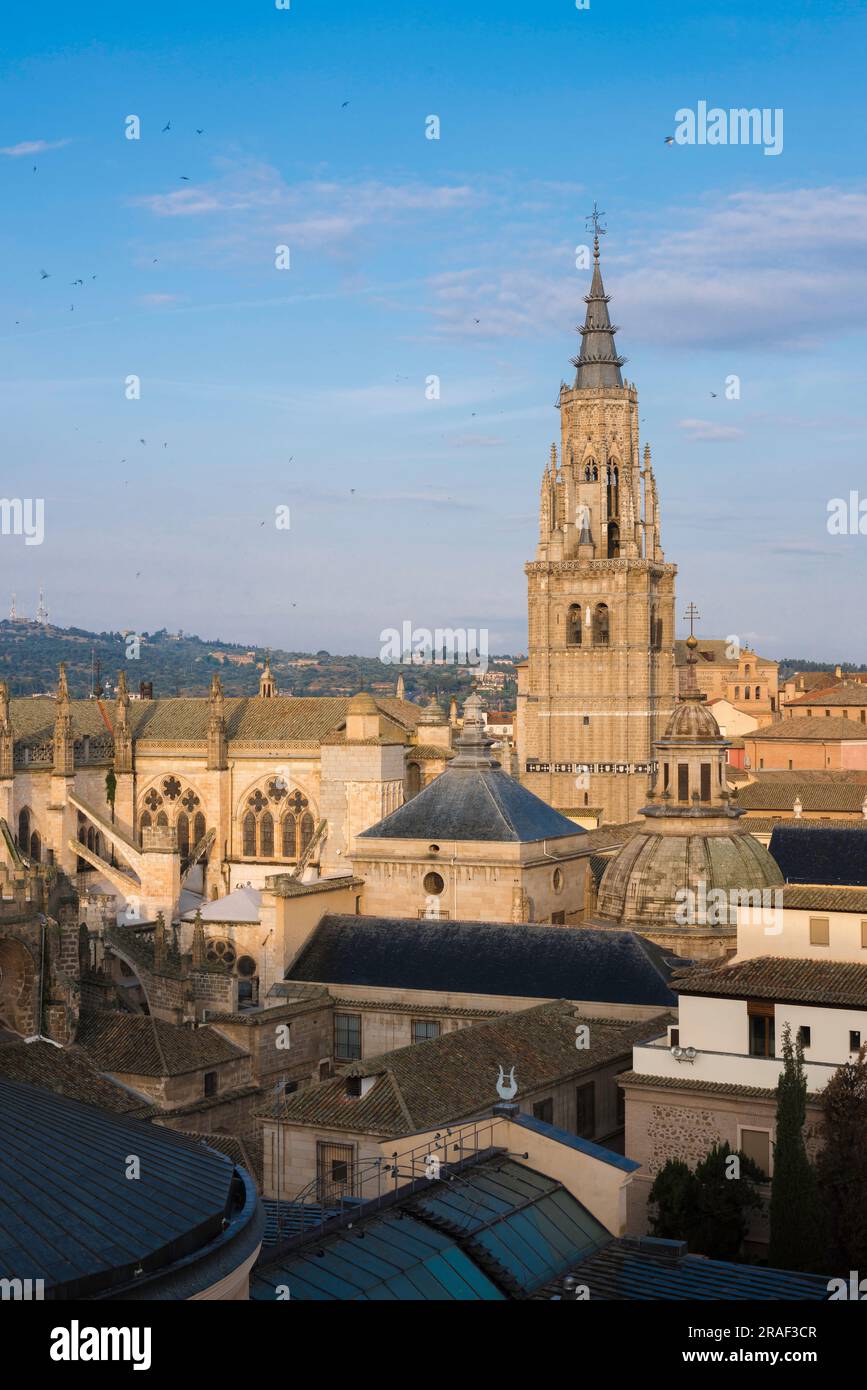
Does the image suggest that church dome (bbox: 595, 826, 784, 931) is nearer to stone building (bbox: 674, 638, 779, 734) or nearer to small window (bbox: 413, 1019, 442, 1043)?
small window (bbox: 413, 1019, 442, 1043)

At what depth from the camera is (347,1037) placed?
42844 mm

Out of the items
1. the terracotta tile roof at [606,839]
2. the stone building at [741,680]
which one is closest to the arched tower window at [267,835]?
the terracotta tile roof at [606,839]

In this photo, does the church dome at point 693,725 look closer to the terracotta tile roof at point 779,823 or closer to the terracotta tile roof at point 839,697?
the terracotta tile roof at point 779,823

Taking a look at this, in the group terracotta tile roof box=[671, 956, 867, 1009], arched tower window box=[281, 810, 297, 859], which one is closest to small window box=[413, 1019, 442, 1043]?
terracotta tile roof box=[671, 956, 867, 1009]

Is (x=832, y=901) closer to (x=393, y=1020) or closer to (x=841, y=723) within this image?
(x=393, y=1020)

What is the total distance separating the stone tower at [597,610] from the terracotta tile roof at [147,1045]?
4979 centimetres

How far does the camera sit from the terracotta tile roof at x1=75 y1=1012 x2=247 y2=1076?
36.9 meters

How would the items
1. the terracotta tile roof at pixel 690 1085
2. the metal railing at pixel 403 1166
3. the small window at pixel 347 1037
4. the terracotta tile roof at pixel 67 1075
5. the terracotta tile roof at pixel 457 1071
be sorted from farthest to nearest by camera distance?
the small window at pixel 347 1037, the terracotta tile roof at pixel 67 1075, the terracotta tile roof at pixel 457 1071, the terracotta tile roof at pixel 690 1085, the metal railing at pixel 403 1166

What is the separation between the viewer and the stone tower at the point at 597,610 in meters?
87.4

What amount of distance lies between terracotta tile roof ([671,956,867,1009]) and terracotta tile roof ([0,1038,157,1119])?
1168 cm

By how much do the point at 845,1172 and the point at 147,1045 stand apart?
Answer: 1632 centimetres

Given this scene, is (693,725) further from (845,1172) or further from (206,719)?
(206,719)
